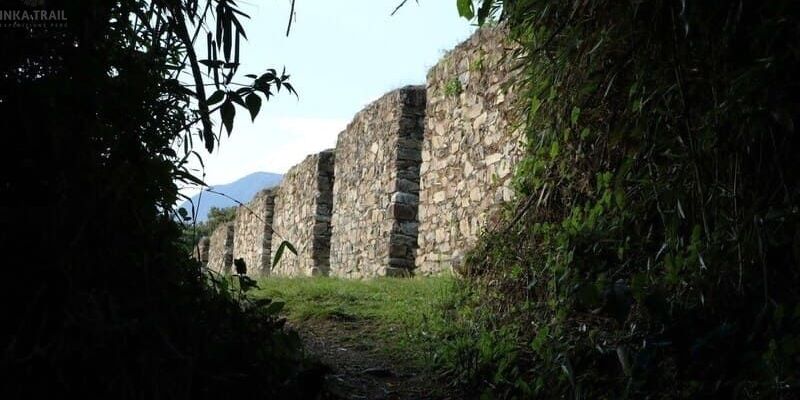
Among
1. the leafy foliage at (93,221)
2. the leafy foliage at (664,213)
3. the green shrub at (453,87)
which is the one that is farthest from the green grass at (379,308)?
the leafy foliage at (93,221)

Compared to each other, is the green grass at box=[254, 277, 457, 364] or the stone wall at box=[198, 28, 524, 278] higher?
the stone wall at box=[198, 28, 524, 278]

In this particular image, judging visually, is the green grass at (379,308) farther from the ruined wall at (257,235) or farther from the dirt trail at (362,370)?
the ruined wall at (257,235)

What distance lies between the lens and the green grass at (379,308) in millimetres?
4168

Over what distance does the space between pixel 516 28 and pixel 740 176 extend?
1836 mm

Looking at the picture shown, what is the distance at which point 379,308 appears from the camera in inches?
205

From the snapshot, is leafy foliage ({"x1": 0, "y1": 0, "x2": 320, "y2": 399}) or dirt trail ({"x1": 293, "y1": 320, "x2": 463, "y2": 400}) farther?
dirt trail ({"x1": 293, "y1": 320, "x2": 463, "y2": 400})

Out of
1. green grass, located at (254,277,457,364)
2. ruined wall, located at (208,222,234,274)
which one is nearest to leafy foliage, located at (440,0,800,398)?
green grass, located at (254,277,457,364)

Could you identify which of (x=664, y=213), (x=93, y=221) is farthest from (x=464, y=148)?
(x=93, y=221)

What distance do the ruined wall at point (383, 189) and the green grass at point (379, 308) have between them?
100cm

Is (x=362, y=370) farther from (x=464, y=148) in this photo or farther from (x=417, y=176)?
(x=417, y=176)

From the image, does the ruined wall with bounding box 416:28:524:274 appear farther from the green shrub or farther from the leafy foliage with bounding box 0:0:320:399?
the leafy foliage with bounding box 0:0:320:399

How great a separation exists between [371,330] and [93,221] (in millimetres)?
2858

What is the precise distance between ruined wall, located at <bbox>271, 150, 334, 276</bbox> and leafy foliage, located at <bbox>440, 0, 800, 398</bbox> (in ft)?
22.0

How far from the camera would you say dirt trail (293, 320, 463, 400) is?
3.18 meters
